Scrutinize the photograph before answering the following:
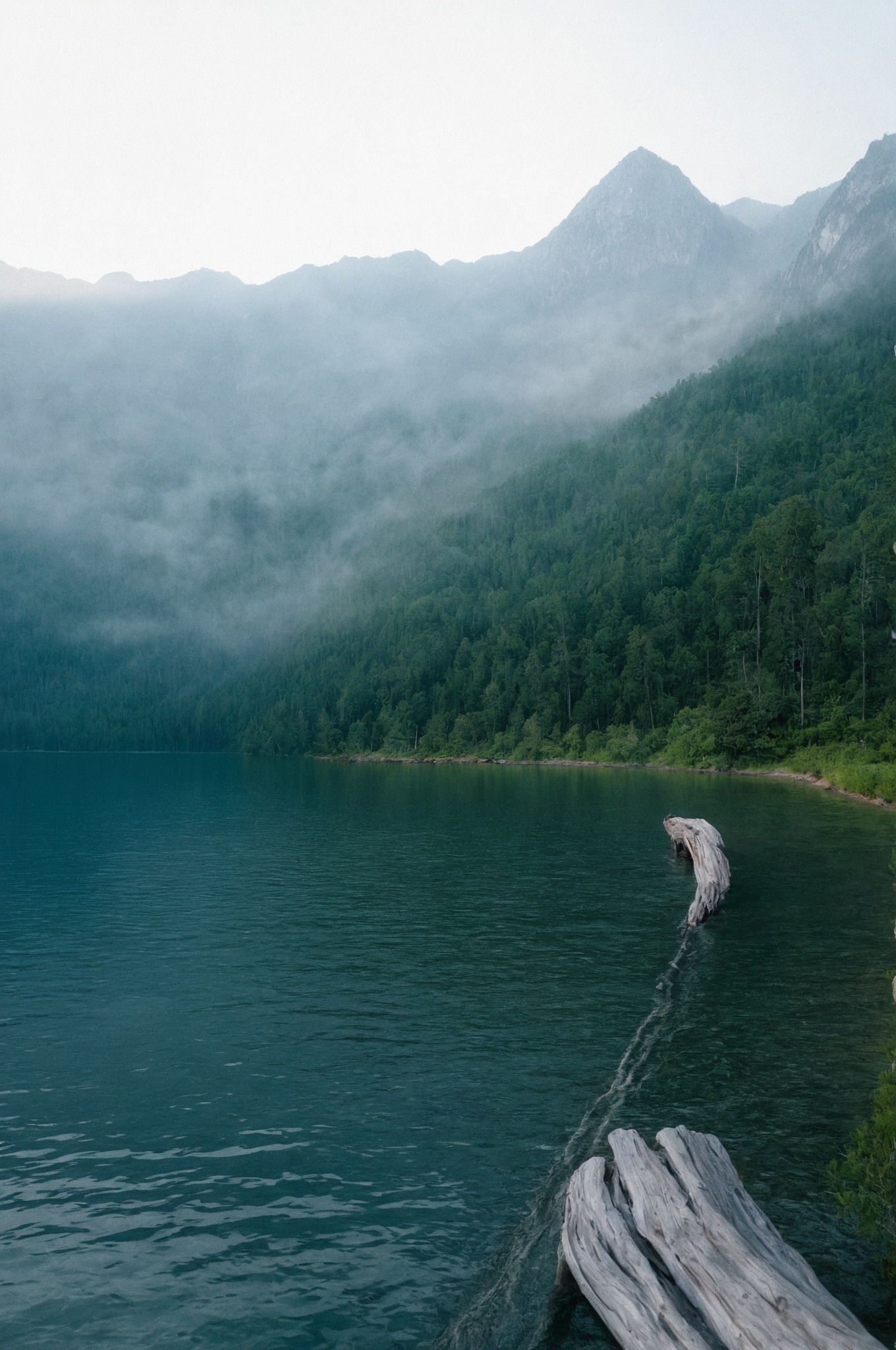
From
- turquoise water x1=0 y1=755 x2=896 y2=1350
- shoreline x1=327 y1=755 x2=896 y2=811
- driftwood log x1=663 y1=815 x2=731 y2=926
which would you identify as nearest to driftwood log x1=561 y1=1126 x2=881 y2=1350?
turquoise water x1=0 y1=755 x2=896 y2=1350

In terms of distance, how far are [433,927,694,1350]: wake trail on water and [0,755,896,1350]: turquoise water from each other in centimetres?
4

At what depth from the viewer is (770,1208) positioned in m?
11.9

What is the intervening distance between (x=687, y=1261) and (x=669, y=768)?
12188 centimetres

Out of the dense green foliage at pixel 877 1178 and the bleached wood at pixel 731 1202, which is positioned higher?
the bleached wood at pixel 731 1202

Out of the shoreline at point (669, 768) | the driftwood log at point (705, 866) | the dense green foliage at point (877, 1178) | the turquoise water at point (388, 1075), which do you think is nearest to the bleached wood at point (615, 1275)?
the turquoise water at point (388, 1075)

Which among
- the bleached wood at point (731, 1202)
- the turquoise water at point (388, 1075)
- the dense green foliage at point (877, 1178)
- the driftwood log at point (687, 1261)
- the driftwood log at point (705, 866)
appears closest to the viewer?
the driftwood log at point (687, 1261)

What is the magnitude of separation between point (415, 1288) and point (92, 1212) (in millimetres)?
5197

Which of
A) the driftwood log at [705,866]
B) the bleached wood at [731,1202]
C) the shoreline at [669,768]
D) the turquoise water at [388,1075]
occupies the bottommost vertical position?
the shoreline at [669,768]

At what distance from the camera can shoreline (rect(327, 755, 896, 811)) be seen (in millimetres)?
74562

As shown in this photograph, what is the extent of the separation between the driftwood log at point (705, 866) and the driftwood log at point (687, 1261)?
19.7 meters

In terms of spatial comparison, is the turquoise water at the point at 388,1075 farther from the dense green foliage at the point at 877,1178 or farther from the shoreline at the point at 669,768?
the shoreline at the point at 669,768

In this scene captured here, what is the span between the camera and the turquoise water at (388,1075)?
10805mm

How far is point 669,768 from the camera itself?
12638 centimetres

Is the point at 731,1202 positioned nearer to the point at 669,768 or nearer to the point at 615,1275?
the point at 615,1275
